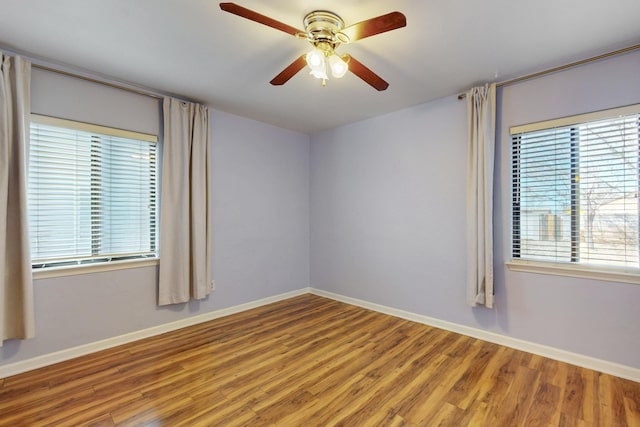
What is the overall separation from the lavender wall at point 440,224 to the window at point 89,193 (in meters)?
2.38

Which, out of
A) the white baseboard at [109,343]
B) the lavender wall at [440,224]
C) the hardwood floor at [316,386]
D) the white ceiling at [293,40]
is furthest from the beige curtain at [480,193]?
the white baseboard at [109,343]

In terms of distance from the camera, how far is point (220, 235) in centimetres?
373

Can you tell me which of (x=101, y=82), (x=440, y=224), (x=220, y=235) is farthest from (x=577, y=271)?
(x=101, y=82)

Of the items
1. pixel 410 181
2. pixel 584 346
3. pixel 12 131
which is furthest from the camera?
pixel 410 181

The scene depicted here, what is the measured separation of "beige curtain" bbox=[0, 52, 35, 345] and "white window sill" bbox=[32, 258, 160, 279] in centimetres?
16

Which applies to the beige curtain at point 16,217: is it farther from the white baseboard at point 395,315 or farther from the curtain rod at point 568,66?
the curtain rod at point 568,66

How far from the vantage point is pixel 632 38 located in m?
2.17

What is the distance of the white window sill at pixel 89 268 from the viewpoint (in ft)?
8.25

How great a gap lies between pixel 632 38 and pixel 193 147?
3.86 meters

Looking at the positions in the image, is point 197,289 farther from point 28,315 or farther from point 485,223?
point 485,223

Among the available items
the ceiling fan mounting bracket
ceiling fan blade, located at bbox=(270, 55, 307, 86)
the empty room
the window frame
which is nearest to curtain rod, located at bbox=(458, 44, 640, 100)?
the empty room

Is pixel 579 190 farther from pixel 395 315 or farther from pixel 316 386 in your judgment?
pixel 316 386

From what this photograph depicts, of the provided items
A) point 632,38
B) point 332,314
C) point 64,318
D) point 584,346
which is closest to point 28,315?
point 64,318

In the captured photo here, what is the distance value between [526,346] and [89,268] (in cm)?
404
